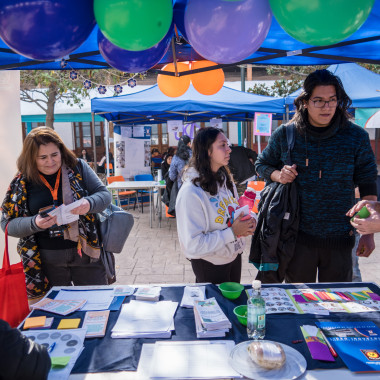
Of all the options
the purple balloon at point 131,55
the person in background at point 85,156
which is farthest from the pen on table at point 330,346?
the person in background at point 85,156

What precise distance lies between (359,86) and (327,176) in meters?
6.29

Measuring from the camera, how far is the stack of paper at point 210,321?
1565 millimetres

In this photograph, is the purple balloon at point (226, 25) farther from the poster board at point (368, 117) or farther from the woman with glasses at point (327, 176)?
the poster board at point (368, 117)

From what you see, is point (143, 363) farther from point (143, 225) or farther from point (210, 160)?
point (143, 225)

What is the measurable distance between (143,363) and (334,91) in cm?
188

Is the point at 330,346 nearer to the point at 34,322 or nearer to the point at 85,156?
the point at 34,322

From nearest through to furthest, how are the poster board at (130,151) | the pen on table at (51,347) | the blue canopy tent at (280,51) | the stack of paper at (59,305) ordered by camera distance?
the pen on table at (51,347)
the stack of paper at (59,305)
the blue canopy tent at (280,51)
the poster board at (130,151)

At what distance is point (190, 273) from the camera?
4.42m

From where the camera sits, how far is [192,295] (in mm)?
1938

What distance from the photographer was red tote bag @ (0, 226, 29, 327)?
6.29 ft

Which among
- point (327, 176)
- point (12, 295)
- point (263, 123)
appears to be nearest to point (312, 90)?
point (327, 176)

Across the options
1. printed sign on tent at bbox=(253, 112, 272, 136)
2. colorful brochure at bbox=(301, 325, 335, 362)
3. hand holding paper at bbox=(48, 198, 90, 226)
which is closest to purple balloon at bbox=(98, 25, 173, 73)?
hand holding paper at bbox=(48, 198, 90, 226)

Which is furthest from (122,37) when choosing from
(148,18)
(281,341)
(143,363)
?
(281,341)

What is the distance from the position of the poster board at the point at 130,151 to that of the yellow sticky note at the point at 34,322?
7.51 metres
